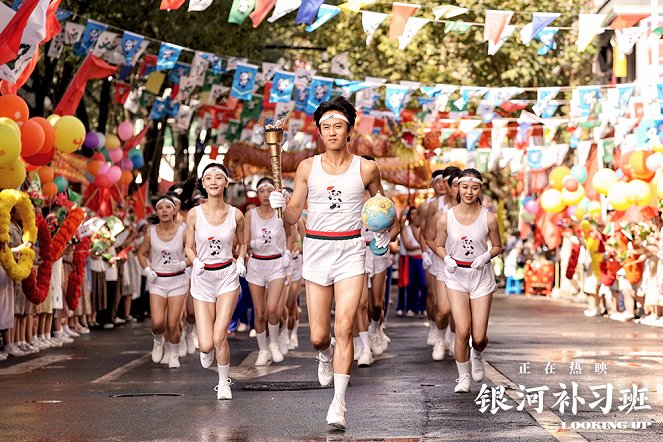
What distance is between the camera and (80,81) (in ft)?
76.1

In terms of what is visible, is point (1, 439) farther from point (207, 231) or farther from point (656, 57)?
point (656, 57)

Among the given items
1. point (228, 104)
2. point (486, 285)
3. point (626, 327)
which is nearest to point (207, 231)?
point (486, 285)

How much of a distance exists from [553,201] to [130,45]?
11.3 metres

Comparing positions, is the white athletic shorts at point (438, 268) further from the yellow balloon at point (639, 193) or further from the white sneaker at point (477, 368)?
the yellow balloon at point (639, 193)

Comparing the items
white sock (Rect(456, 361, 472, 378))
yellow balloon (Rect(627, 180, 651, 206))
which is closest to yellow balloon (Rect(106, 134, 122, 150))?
yellow balloon (Rect(627, 180, 651, 206))

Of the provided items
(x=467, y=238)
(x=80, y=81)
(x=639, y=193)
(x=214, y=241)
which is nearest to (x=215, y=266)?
(x=214, y=241)

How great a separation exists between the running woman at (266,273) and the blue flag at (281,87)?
1221cm

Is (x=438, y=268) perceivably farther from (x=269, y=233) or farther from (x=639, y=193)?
(x=639, y=193)

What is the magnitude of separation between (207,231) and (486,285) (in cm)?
265

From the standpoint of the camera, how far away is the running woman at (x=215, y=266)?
12.5 metres

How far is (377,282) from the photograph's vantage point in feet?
54.3

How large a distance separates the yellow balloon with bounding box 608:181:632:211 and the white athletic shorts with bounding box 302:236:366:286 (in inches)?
577

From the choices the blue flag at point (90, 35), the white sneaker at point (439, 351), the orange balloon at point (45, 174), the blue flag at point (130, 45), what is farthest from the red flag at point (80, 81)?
the white sneaker at point (439, 351)

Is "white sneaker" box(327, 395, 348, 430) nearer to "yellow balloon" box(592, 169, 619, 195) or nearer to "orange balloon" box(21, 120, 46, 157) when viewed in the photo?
"orange balloon" box(21, 120, 46, 157)
